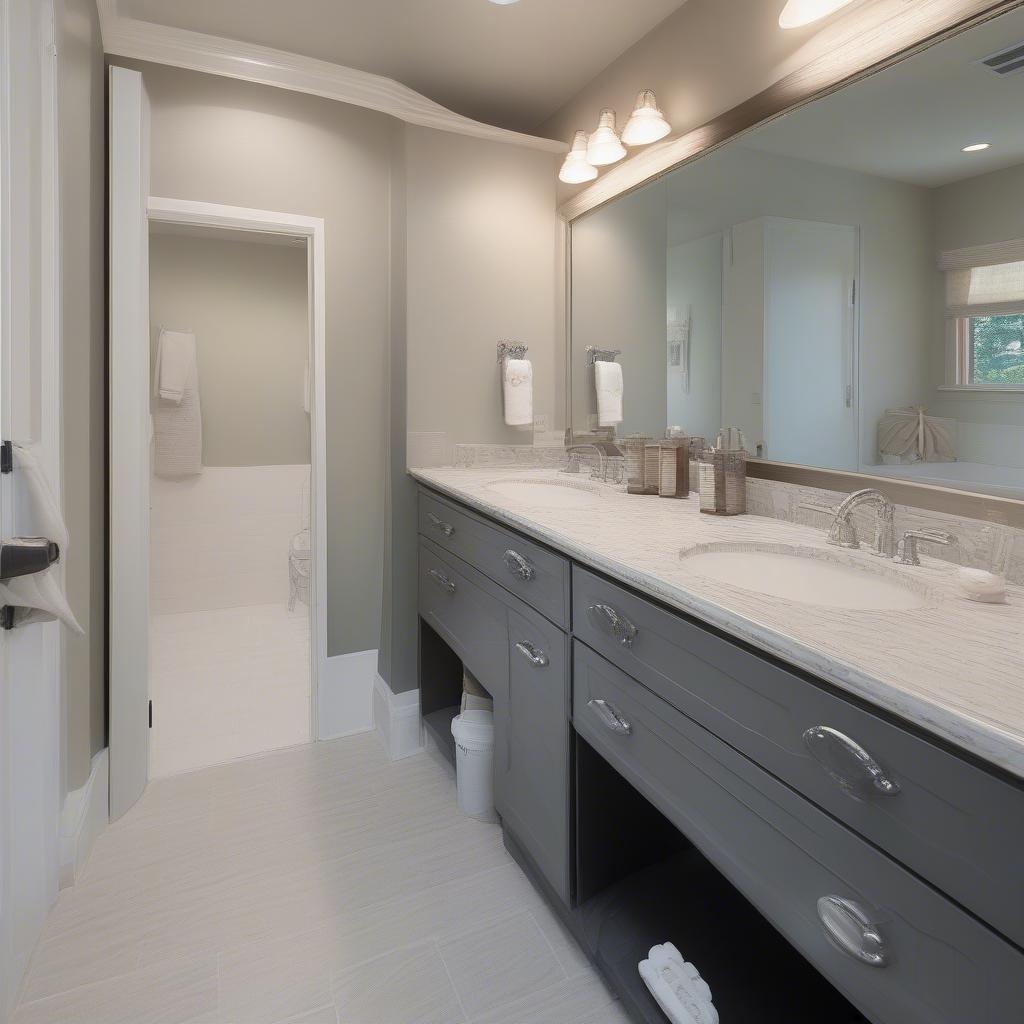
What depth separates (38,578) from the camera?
4.01 ft

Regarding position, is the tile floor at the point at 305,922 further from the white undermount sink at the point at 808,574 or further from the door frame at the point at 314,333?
the white undermount sink at the point at 808,574

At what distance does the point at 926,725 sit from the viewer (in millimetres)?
671

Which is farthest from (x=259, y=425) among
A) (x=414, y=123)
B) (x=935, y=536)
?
(x=935, y=536)

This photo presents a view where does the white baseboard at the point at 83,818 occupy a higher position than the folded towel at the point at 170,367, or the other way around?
the folded towel at the point at 170,367

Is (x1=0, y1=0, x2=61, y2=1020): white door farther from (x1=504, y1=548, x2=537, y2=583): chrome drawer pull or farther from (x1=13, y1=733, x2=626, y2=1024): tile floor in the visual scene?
(x1=504, y1=548, x2=537, y2=583): chrome drawer pull

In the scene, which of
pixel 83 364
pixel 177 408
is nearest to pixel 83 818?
pixel 83 364

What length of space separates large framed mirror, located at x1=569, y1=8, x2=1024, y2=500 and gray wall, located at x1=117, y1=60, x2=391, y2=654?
1.03 metres

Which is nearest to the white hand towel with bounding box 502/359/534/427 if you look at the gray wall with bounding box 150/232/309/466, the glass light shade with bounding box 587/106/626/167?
the glass light shade with bounding box 587/106/626/167

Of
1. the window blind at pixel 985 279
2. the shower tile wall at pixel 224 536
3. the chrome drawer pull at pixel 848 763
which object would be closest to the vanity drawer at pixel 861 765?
the chrome drawer pull at pixel 848 763

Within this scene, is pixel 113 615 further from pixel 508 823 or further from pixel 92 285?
pixel 508 823

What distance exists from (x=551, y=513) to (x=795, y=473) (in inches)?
24.0

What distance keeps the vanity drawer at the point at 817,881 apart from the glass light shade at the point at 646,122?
5.41 feet

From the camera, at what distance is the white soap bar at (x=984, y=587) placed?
105 centimetres

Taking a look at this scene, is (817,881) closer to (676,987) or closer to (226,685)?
(676,987)
